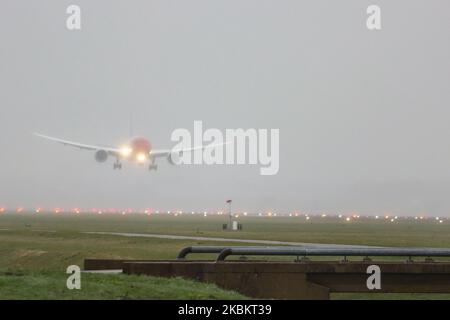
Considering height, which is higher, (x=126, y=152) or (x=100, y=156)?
(x=126, y=152)

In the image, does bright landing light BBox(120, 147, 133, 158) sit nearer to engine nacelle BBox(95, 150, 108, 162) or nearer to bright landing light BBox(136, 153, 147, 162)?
bright landing light BBox(136, 153, 147, 162)

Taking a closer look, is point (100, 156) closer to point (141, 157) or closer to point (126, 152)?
point (126, 152)

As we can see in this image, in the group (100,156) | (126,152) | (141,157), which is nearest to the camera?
(100,156)

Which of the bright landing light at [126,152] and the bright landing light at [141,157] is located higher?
the bright landing light at [126,152]

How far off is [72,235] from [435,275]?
178 ft

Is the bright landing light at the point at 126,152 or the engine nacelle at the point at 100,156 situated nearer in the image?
the engine nacelle at the point at 100,156

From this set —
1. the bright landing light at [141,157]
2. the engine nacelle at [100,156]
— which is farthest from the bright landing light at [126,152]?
the engine nacelle at [100,156]

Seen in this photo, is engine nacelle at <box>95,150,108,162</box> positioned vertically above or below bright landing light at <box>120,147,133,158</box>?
below

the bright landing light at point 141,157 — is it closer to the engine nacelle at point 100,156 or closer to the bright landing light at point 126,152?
the bright landing light at point 126,152

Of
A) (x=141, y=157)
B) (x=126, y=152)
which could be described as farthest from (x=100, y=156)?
(x=141, y=157)

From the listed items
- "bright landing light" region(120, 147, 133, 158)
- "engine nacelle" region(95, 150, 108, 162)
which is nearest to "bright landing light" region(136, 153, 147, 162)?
"bright landing light" region(120, 147, 133, 158)

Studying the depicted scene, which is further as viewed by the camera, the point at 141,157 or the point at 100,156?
the point at 141,157

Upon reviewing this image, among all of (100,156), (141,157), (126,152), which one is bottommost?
(100,156)
